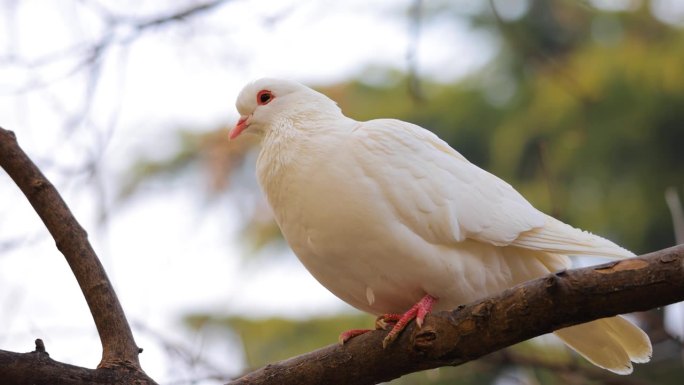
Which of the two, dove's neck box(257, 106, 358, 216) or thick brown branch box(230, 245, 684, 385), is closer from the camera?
thick brown branch box(230, 245, 684, 385)

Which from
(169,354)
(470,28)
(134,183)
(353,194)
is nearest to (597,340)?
(353,194)

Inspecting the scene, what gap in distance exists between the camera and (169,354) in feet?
17.6

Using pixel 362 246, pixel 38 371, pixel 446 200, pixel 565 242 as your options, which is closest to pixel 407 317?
pixel 362 246

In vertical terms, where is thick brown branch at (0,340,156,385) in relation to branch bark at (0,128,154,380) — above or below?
below

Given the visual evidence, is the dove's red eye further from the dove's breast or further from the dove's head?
the dove's breast

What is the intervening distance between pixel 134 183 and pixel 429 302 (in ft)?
24.5

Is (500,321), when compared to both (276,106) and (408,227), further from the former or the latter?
(276,106)

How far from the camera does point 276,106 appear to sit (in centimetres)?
516

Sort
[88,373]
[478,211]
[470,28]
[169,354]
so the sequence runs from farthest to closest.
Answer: [470,28], [169,354], [478,211], [88,373]

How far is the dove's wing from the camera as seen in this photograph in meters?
4.32

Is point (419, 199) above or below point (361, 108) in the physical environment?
below

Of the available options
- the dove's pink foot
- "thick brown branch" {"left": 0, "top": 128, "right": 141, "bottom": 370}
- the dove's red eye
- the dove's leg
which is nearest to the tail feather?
the dove's pink foot

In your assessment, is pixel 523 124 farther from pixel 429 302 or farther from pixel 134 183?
pixel 429 302

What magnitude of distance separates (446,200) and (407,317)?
0.78m
